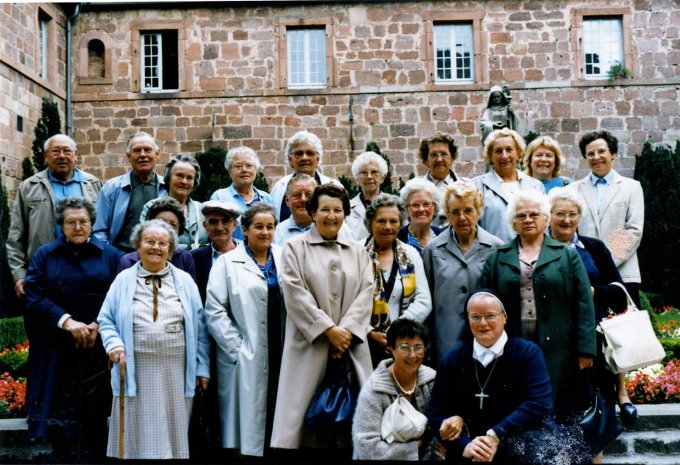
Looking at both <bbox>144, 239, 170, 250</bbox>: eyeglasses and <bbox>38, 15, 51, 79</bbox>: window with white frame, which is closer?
<bbox>144, 239, 170, 250</bbox>: eyeglasses

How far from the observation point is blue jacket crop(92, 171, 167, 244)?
19.5ft

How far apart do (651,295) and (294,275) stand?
10.8m

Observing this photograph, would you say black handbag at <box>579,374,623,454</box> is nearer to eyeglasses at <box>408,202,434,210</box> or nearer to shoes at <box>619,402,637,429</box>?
shoes at <box>619,402,637,429</box>

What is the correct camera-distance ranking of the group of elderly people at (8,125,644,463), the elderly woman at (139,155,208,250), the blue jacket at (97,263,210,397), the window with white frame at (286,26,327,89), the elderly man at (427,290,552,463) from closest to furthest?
the elderly man at (427,290,552,463) < the group of elderly people at (8,125,644,463) < the blue jacket at (97,263,210,397) < the elderly woman at (139,155,208,250) < the window with white frame at (286,26,327,89)

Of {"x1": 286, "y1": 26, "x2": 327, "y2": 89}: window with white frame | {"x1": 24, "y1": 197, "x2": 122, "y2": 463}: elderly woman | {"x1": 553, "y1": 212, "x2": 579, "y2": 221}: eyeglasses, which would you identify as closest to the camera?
{"x1": 553, "y1": 212, "x2": 579, "y2": 221}: eyeglasses

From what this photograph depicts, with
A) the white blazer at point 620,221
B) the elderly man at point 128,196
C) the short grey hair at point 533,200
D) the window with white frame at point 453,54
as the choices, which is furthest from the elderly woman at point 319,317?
the window with white frame at point 453,54

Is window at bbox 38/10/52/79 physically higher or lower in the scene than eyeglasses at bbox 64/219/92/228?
higher

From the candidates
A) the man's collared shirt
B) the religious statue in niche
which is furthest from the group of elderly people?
the religious statue in niche

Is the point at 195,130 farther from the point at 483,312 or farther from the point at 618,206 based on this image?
the point at 483,312

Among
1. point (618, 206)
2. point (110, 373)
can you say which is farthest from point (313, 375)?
point (618, 206)

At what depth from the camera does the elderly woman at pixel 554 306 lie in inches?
179

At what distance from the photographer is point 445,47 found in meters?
16.4

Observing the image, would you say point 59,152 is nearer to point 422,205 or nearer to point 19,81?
point 422,205

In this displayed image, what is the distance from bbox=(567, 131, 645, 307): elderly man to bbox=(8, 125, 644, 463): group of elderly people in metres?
0.85
